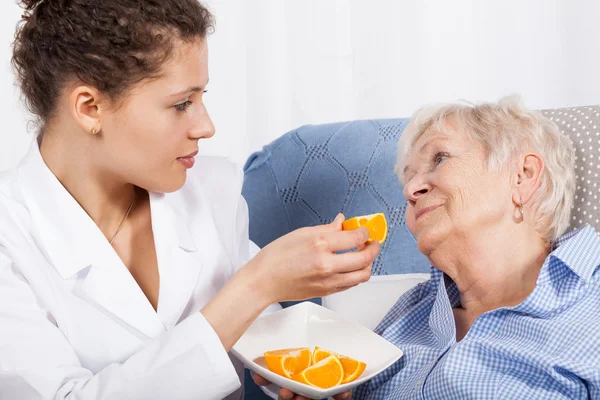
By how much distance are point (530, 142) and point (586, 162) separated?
0.18 metres

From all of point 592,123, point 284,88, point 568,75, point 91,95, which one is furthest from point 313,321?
point 568,75

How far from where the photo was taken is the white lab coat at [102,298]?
1376mm

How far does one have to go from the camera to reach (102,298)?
153cm

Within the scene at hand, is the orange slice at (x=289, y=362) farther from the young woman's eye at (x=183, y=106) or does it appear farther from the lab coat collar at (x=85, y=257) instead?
the young woman's eye at (x=183, y=106)

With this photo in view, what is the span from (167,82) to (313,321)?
69 cm

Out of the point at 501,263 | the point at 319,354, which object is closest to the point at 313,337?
the point at 319,354

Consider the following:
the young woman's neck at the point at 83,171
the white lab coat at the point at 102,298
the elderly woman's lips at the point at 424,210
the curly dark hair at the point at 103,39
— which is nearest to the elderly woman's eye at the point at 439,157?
the elderly woman's lips at the point at 424,210

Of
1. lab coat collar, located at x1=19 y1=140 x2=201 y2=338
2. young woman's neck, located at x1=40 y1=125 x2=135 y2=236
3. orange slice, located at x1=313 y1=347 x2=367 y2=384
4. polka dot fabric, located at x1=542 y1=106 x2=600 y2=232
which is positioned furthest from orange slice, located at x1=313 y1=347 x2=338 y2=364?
polka dot fabric, located at x1=542 y1=106 x2=600 y2=232

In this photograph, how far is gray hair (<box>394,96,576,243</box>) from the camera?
5.49ft

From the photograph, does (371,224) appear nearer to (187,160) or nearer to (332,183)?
(187,160)

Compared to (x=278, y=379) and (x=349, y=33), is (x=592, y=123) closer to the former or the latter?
(x=278, y=379)

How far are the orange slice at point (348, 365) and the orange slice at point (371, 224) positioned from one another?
0.26 metres

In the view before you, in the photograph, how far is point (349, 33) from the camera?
2.82 m

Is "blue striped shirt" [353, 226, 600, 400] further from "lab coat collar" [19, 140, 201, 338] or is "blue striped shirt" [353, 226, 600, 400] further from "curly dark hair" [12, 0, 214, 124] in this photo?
"curly dark hair" [12, 0, 214, 124]
